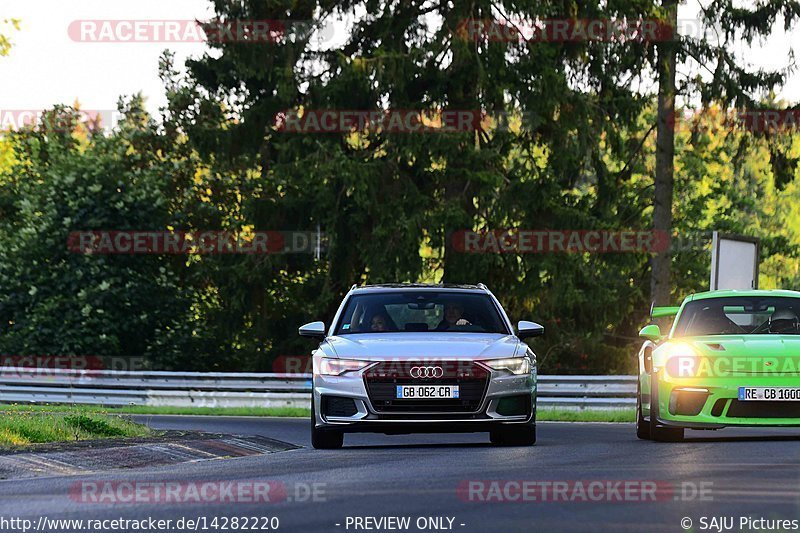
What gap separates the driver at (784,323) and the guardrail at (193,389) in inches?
540

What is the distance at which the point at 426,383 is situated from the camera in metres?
14.9

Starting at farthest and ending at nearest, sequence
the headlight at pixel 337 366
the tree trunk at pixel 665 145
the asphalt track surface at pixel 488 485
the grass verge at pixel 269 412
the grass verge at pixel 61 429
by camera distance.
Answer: the tree trunk at pixel 665 145, the grass verge at pixel 269 412, the grass verge at pixel 61 429, the headlight at pixel 337 366, the asphalt track surface at pixel 488 485

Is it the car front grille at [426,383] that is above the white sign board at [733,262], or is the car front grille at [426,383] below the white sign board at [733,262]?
below

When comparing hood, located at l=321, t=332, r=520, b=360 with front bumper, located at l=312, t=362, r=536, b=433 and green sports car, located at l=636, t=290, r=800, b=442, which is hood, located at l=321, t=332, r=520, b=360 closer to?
front bumper, located at l=312, t=362, r=536, b=433

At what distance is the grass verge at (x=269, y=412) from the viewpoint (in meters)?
28.4

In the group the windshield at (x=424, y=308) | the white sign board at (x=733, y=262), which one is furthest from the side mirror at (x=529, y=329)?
the white sign board at (x=733, y=262)

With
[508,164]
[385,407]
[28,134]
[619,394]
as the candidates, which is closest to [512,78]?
[508,164]

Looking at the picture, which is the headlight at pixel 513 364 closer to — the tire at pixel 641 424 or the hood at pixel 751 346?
the hood at pixel 751 346

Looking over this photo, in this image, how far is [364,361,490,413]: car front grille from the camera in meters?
14.9

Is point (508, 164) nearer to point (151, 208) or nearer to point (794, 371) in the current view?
point (151, 208)

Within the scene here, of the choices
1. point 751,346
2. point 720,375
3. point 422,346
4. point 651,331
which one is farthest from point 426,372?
point 751,346

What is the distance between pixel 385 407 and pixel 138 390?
22.1m

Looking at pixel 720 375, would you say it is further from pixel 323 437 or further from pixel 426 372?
pixel 323 437

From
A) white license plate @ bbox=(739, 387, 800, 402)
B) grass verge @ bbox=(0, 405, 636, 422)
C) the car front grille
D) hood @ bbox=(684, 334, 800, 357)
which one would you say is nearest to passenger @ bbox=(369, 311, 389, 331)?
the car front grille
